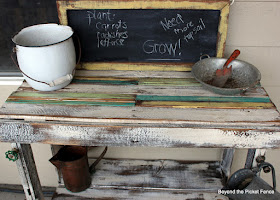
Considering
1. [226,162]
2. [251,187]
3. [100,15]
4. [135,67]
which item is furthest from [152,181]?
[100,15]

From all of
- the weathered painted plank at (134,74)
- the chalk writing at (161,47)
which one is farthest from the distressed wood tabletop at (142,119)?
the chalk writing at (161,47)

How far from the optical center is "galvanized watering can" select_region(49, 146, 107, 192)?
1.44 meters

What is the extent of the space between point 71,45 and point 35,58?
0.17 m

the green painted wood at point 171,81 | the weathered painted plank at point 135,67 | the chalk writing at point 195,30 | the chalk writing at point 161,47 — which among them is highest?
the chalk writing at point 195,30

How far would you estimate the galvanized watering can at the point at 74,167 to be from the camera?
1438 mm

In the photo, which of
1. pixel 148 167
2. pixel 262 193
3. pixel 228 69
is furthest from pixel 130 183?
pixel 228 69

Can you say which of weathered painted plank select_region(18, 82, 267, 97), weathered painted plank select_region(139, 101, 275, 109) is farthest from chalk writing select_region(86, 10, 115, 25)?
weathered painted plank select_region(139, 101, 275, 109)

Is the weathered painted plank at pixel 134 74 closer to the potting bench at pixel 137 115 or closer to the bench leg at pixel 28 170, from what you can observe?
A: the potting bench at pixel 137 115

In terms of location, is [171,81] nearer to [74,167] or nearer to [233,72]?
[233,72]

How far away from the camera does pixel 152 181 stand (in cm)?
158

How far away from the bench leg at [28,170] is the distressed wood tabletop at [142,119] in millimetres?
196

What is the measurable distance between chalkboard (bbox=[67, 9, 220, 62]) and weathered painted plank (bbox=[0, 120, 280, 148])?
454 mm

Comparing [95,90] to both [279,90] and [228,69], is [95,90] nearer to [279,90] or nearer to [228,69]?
[228,69]

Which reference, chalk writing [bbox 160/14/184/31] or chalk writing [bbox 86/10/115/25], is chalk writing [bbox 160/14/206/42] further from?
chalk writing [bbox 86/10/115/25]
